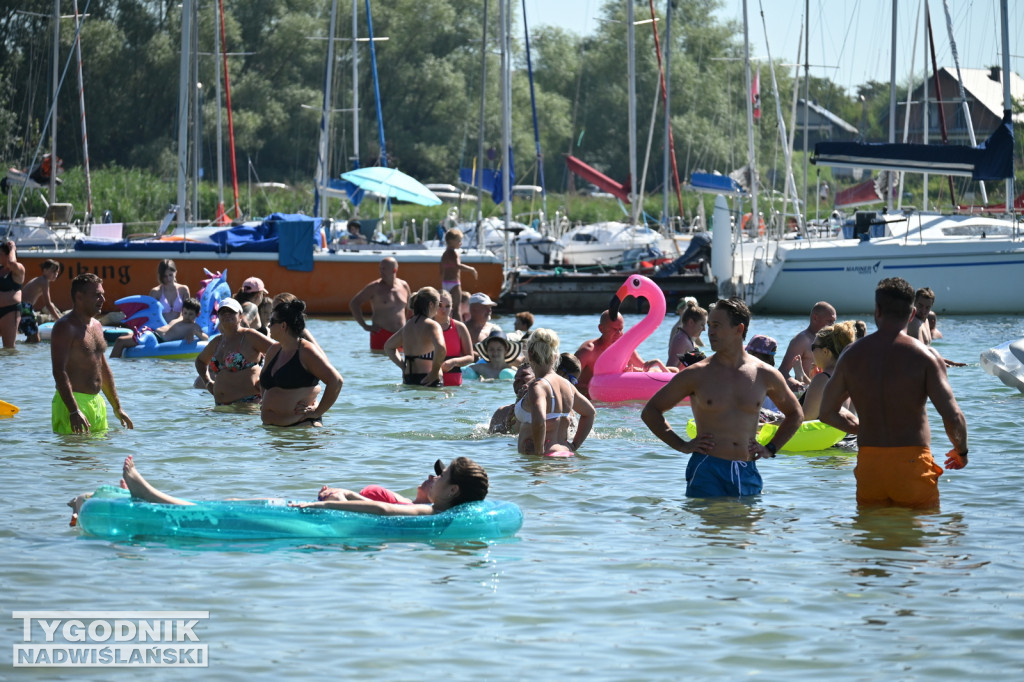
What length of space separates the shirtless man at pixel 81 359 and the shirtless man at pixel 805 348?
5298 millimetres

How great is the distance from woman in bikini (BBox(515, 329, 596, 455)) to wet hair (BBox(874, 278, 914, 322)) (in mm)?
2716

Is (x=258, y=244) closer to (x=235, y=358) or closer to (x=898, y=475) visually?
(x=235, y=358)

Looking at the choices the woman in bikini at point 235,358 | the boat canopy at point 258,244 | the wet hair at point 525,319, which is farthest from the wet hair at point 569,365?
the boat canopy at point 258,244

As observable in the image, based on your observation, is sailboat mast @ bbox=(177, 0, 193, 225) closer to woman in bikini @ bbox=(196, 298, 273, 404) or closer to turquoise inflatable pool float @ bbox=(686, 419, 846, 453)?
woman in bikini @ bbox=(196, 298, 273, 404)

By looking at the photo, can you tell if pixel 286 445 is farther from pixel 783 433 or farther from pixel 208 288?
pixel 208 288

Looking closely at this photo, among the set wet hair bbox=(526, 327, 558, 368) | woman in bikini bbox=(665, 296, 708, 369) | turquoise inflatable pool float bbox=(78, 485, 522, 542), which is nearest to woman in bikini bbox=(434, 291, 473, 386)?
woman in bikini bbox=(665, 296, 708, 369)

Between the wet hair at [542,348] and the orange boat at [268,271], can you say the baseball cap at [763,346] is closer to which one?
the wet hair at [542,348]

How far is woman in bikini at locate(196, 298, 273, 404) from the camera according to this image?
11.6 metres

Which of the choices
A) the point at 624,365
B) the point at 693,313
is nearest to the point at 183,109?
the point at 624,365

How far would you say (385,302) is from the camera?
58.2 ft

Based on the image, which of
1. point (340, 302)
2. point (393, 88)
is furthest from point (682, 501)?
point (393, 88)

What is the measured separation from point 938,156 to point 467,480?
1837 cm

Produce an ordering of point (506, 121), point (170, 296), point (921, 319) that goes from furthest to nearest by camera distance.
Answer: point (506, 121)
point (170, 296)
point (921, 319)

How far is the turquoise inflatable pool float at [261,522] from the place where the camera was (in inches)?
275
